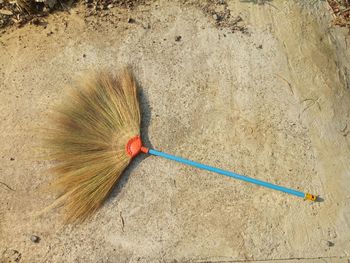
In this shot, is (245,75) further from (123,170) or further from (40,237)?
(40,237)

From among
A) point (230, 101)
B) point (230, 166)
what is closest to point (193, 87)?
point (230, 101)

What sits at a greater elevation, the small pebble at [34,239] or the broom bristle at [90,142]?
the broom bristle at [90,142]

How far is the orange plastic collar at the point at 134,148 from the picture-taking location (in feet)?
8.23

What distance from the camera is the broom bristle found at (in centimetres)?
242

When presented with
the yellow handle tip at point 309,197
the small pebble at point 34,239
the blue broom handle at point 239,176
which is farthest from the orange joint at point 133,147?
the yellow handle tip at point 309,197

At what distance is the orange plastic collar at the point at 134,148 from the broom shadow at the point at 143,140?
0.22 ft

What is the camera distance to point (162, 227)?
246 centimetres

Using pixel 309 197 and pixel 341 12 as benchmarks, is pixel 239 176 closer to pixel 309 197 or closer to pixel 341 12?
pixel 309 197

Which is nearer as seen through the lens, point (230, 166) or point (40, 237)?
point (40, 237)

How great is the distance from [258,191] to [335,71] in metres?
1.04

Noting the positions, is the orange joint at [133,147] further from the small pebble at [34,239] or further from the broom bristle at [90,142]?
the small pebble at [34,239]

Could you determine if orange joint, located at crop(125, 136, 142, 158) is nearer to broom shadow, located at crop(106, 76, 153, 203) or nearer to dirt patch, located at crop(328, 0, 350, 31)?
broom shadow, located at crop(106, 76, 153, 203)

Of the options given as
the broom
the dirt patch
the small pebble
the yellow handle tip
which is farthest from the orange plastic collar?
the dirt patch

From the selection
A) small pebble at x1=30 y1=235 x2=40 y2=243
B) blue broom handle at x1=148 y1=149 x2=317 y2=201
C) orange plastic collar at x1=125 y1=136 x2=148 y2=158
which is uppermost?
orange plastic collar at x1=125 y1=136 x2=148 y2=158
